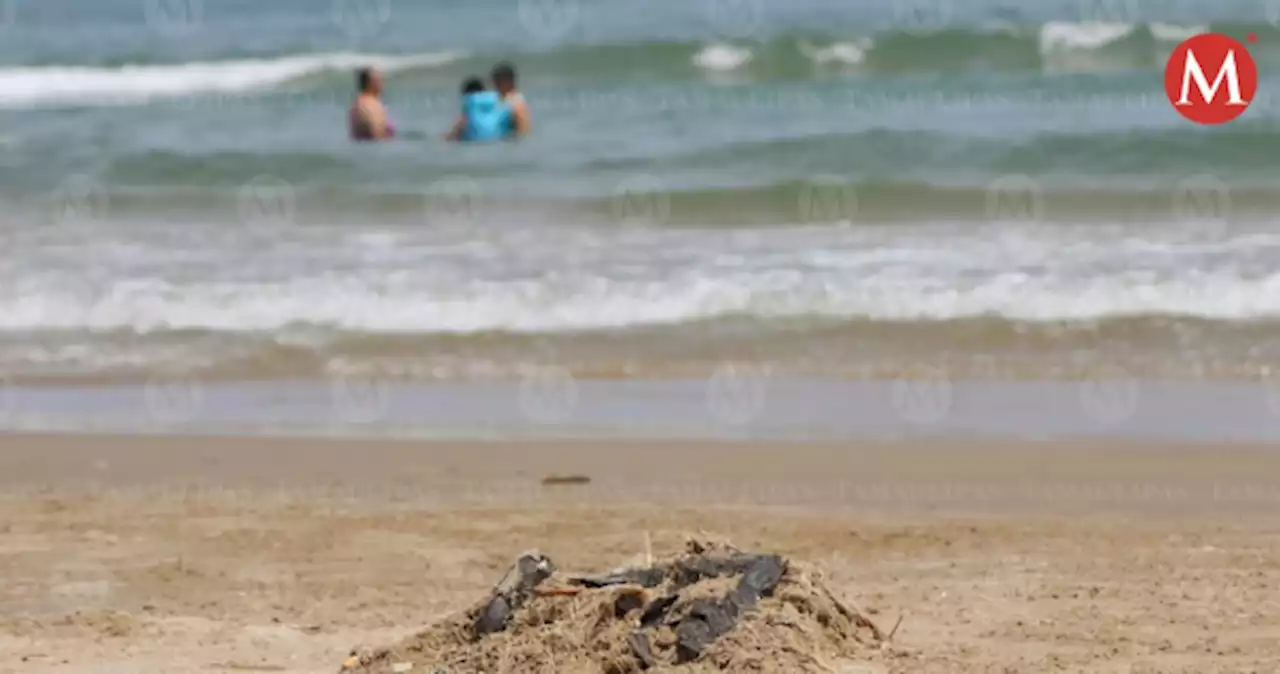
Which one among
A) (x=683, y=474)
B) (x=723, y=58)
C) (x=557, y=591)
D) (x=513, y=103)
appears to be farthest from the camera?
(x=723, y=58)

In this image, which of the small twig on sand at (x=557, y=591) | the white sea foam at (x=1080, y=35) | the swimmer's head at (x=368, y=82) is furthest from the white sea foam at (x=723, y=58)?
the small twig on sand at (x=557, y=591)

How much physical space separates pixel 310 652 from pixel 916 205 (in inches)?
350

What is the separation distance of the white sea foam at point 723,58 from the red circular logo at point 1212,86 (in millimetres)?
6068

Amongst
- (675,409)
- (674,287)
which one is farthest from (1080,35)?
(675,409)

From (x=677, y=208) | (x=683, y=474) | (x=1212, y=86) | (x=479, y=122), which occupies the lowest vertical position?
(x=683, y=474)

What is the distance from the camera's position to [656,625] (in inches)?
167

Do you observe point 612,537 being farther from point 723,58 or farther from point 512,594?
point 723,58

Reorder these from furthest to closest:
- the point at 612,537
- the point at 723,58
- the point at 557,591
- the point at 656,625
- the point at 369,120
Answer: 1. the point at 723,58
2. the point at 369,120
3. the point at 612,537
4. the point at 557,591
5. the point at 656,625

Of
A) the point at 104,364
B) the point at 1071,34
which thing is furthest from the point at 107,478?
→ the point at 1071,34

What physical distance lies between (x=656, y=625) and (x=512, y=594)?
0.39 m

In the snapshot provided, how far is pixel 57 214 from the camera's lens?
14.6 m

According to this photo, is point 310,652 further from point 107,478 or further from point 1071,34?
point 1071,34

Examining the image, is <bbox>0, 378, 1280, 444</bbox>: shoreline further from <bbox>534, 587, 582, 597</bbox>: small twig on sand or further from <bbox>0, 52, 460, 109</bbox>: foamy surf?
<bbox>0, 52, 460, 109</bbox>: foamy surf

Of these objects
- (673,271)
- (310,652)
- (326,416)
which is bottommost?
(310,652)
